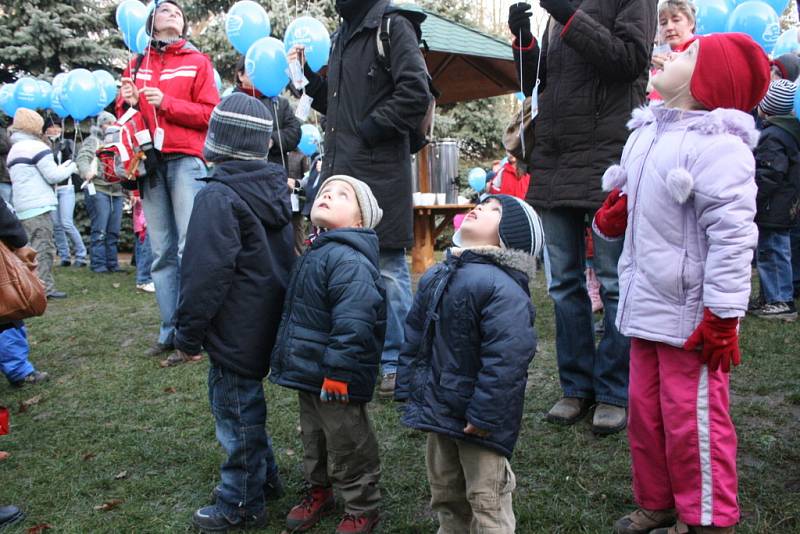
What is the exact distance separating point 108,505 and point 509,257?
1.96 m

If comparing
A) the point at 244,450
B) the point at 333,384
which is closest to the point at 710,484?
the point at 333,384

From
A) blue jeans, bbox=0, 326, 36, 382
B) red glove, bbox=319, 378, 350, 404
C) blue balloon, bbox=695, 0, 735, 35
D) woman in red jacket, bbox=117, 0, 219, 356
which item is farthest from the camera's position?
blue balloon, bbox=695, 0, 735, 35

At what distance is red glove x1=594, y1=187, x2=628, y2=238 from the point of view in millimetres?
2568

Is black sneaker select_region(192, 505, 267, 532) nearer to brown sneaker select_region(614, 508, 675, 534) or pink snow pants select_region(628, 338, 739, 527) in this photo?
brown sneaker select_region(614, 508, 675, 534)

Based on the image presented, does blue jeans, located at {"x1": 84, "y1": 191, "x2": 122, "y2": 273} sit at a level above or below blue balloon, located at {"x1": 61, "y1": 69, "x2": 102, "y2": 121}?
below

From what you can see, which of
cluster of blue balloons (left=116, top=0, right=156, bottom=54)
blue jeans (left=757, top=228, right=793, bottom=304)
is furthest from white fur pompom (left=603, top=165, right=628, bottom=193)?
cluster of blue balloons (left=116, top=0, right=156, bottom=54)

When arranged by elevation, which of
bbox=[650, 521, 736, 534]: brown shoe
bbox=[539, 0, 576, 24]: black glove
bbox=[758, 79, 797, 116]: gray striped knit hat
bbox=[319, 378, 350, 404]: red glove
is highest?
bbox=[539, 0, 576, 24]: black glove

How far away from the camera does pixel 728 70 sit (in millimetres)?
2223

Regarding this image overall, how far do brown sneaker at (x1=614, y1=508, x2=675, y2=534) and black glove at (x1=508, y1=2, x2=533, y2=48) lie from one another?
2.27 m

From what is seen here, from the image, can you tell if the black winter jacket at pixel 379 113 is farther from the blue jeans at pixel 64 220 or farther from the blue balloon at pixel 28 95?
the blue balloon at pixel 28 95

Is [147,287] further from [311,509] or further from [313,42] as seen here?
[311,509]

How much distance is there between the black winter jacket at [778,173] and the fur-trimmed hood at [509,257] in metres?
4.36

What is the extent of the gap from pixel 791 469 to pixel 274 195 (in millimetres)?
2414

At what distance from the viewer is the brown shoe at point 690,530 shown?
221cm
